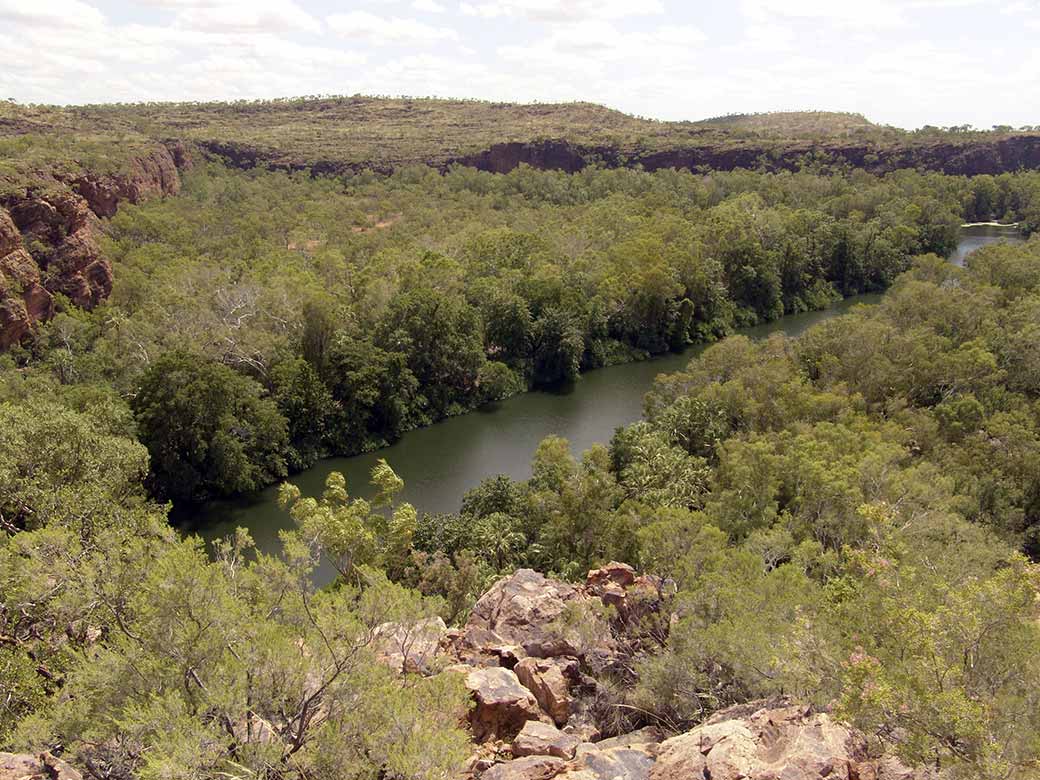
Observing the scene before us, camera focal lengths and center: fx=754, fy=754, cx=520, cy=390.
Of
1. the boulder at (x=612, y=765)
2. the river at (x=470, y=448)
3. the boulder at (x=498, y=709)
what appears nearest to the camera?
the boulder at (x=612, y=765)

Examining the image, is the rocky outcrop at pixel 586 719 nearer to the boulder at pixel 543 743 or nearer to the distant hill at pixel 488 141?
the boulder at pixel 543 743

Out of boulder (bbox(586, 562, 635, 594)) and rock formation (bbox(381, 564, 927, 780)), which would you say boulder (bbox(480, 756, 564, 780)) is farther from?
boulder (bbox(586, 562, 635, 594))

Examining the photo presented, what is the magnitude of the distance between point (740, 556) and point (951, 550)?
6772 mm

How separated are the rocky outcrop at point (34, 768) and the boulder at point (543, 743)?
8380 mm

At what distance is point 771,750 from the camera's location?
45.1ft

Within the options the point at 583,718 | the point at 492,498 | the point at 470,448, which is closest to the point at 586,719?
the point at 583,718

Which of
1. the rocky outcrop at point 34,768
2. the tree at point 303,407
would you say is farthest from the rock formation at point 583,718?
the tree at point 303,407

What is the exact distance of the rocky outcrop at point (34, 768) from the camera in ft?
41.8

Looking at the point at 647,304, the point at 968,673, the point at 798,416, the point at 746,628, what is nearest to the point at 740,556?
the point at 746,628

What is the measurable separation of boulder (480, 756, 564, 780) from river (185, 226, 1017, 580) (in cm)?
2032

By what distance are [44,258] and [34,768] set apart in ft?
149

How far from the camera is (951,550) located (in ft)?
76.5

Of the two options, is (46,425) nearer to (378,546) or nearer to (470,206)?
(378,546)

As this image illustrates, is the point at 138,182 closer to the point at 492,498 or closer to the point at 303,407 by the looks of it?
the point at 303,407
